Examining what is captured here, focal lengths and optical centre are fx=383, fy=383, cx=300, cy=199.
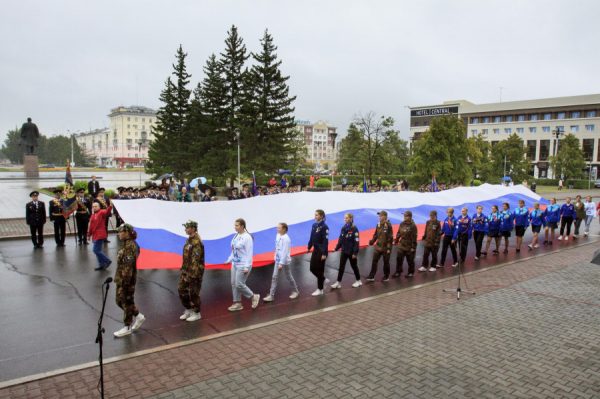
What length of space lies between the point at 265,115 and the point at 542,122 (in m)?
78.4

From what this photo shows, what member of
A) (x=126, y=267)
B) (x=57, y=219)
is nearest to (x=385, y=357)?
(x=126, y=267)

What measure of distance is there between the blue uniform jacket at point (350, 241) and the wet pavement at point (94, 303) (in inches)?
40.7

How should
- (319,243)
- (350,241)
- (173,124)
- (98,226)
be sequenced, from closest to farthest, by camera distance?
(319,243) < (350,241) < (98,226) < (173,124)

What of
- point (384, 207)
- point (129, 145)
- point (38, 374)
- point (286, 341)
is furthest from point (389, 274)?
point (129, 145)

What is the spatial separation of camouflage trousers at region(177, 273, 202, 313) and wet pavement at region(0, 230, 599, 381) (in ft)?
1.21

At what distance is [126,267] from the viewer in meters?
6.71

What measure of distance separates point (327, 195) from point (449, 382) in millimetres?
8433

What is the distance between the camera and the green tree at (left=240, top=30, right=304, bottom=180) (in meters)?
33.0

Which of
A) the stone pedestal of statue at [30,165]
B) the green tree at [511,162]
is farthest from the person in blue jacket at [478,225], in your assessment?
the stone pedestal of statue at [30,165]

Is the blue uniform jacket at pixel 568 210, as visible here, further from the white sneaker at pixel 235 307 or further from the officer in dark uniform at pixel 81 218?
the officer in dark uniform at pixel 81 218

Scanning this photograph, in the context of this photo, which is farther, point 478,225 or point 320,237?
point 478,225

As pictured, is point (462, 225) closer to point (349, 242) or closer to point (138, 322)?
point (349, 242)

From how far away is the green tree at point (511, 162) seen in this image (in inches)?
1943

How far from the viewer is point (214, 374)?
18.0ft
